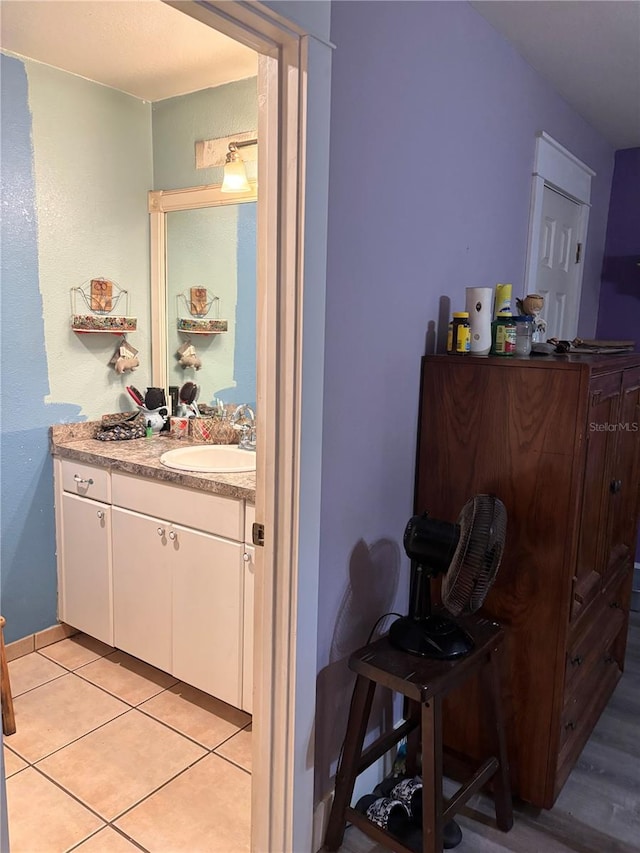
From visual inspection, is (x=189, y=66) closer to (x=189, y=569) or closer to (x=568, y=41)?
(x=568, y=41)

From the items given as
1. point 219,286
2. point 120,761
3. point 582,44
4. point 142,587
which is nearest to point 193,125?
point 219,286

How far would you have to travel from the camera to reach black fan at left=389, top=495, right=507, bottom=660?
5.04ft

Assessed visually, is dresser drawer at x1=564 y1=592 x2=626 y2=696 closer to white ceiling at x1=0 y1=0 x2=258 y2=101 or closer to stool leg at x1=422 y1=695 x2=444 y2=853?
stool leg at x1=422 y1=695 x2=444 y2=853

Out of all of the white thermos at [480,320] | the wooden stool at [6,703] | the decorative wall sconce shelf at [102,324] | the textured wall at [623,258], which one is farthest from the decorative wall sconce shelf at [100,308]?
the textured wall at [623,258]

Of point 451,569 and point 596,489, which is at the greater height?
point 596,489

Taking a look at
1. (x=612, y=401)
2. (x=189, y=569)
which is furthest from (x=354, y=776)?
A: (x=612, y=401)

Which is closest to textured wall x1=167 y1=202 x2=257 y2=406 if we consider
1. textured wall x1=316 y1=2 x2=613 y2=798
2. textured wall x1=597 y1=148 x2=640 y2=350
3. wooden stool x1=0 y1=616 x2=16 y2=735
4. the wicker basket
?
the wicker basket

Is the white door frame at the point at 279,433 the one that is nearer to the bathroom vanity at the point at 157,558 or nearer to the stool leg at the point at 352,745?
the stool leg at the point at 352,745

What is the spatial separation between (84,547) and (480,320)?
1778 mm

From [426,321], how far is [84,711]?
5.88ft

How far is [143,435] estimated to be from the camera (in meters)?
2.81

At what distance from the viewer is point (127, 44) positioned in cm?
224

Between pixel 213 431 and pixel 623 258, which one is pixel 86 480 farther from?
pixel 623 258

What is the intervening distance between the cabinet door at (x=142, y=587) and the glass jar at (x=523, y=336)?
1.33m
